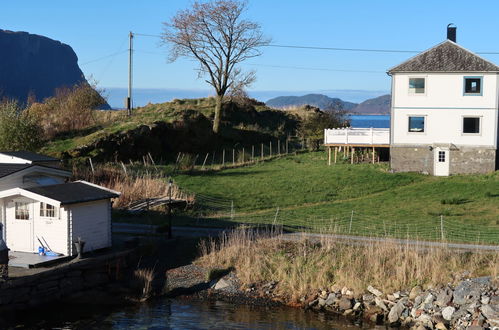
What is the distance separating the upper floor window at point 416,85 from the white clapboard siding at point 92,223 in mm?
27900

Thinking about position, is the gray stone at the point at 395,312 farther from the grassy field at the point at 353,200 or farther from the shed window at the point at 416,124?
the shed window at the point at 416,124

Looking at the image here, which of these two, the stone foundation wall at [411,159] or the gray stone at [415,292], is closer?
the gray stone at [415,292]

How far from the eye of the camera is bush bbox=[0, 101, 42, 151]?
41.1 meters

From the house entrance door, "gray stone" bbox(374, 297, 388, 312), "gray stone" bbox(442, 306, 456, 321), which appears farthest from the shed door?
the house entrance door

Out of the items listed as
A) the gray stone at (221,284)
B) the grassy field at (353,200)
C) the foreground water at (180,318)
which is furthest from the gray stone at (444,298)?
the gray stone at (221,284)

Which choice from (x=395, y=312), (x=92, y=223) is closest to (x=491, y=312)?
(x=395, y=312)

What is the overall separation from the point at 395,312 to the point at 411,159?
2765 centimetres

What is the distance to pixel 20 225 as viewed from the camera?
25266mm

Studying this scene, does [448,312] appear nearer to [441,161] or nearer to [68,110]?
[441,161]

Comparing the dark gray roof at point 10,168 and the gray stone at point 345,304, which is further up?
the dark gray roof at point 10,168

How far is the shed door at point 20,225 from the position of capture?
25.1 m

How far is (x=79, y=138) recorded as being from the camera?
2046 inches

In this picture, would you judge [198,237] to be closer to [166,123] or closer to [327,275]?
[327,275]

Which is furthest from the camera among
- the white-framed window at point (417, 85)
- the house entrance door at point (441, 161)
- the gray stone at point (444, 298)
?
→ the white-framed window at point (417, 85)
